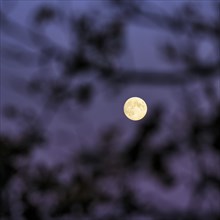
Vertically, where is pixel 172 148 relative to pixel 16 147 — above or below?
below

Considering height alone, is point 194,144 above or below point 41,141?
below

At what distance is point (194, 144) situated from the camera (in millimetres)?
2582

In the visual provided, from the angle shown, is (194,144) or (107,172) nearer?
(194,144)

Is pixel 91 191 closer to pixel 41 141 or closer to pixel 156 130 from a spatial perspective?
pixel 41 141

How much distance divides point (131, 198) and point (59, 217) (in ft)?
3.69

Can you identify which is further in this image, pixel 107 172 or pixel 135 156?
pixel 107 172

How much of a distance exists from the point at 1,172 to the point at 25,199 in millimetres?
794

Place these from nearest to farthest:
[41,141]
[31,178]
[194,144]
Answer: [194,144] < [41,141] < [31,178]

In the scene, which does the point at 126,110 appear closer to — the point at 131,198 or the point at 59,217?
the point at 131,198

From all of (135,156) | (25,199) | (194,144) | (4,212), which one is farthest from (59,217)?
(194,144)

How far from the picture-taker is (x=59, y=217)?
3688mm

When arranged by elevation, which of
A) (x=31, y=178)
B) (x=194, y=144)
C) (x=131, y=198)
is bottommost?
(x=131, y=198)

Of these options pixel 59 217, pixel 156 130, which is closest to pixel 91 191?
pixel 59 217

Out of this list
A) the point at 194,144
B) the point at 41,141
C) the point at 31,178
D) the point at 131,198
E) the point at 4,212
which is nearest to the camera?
the point at 194,144
